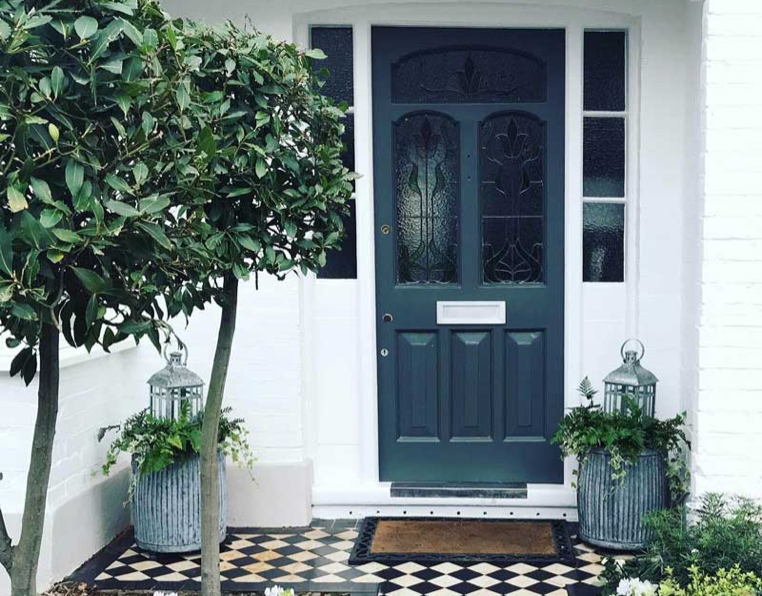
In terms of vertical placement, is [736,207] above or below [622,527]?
above

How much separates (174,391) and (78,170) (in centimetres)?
319

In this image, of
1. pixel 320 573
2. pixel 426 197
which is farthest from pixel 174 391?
pixel 426 197

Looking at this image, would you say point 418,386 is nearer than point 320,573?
No

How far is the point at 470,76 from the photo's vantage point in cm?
575

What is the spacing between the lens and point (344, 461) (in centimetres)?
590

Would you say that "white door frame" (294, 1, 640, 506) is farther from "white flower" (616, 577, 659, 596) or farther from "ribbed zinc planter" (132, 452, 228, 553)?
"white flower" (616, 577, 659, 596)

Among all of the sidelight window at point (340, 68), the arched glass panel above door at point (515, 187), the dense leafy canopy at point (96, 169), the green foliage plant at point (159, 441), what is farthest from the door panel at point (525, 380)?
the dense leafy canopy at point (96, 169)

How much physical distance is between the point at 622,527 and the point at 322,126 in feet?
8.66

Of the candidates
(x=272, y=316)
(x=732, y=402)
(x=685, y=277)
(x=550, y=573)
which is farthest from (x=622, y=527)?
(x=272, y=316)

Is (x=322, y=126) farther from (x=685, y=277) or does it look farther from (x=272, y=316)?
(x=685, y=277)

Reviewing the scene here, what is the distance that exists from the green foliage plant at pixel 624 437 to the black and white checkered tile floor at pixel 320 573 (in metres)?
0.50

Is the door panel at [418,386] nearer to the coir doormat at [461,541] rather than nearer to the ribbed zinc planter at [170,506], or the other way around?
the coir doormat at [461,541]

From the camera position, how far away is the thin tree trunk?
2.56 meters

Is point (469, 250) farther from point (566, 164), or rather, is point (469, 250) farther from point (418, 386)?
point (418, 386)
